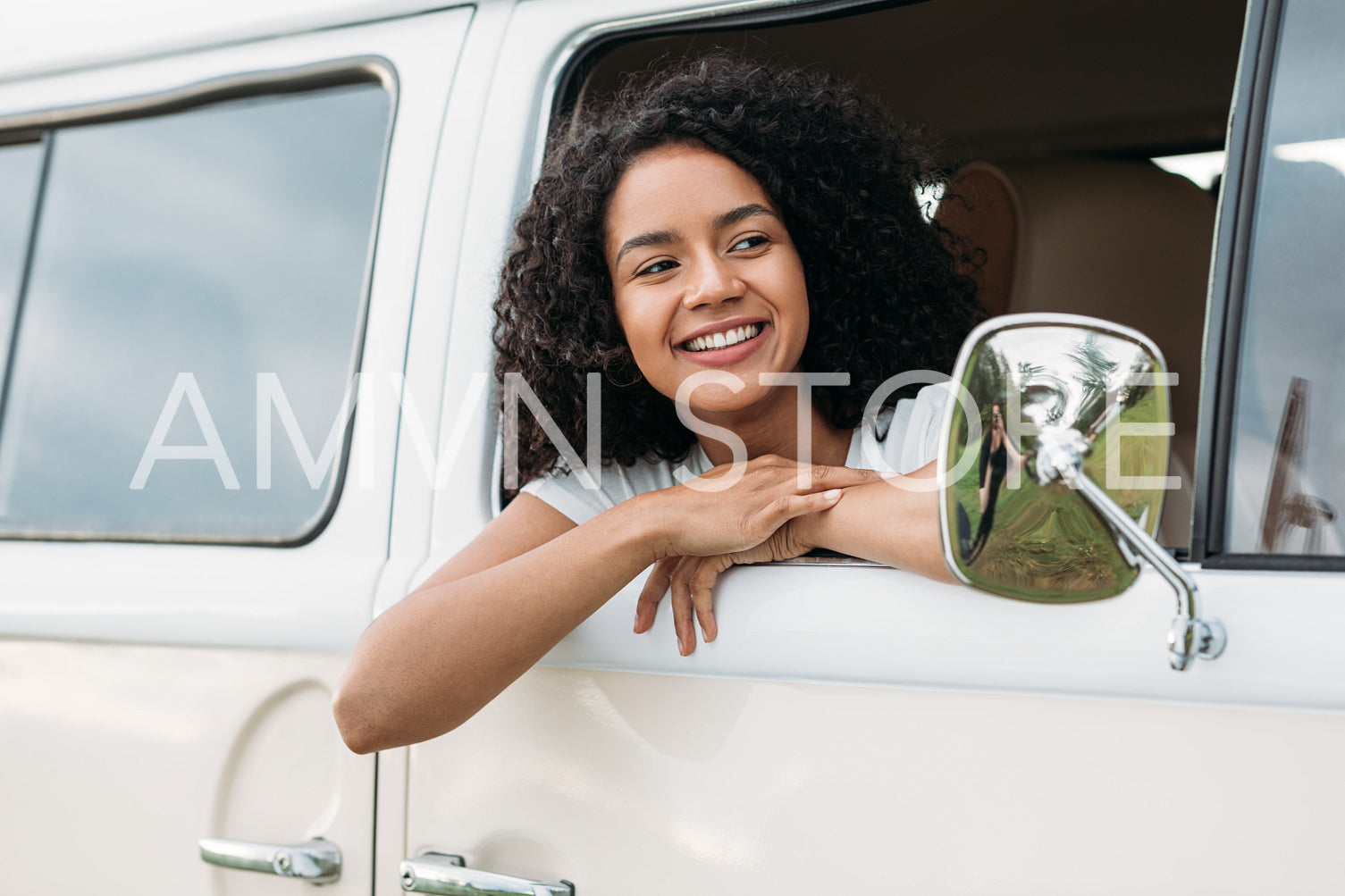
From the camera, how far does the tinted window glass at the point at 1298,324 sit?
3.11 ft

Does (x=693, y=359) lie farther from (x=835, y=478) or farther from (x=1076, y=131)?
(x=1076, y=131)

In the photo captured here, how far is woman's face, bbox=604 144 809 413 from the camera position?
4.59 feet

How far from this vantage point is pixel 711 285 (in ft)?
4.49

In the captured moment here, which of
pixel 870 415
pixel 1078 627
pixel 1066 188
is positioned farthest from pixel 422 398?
pixel 1066 188

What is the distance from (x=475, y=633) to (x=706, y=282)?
0.54 m

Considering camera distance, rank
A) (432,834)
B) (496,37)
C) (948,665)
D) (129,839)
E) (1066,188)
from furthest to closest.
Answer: (1066,188), (496,37), (129,839), (432,834), (948,665)

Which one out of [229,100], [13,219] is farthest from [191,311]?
[13,219]

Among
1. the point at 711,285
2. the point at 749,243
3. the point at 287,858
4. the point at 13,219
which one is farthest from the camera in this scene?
the point at 13,219

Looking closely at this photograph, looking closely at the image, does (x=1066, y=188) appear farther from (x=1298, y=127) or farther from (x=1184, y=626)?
(x=1184, y=626)

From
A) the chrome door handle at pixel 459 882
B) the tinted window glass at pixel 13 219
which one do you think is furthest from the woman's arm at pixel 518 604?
the tinted window glass at pixel 13 219

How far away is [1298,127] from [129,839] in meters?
1.54

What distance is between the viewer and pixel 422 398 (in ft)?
4.43

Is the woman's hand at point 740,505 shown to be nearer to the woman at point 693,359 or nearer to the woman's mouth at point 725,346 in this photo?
the woman at point 693,359

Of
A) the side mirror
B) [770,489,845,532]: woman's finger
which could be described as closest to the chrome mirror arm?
the side mirror
